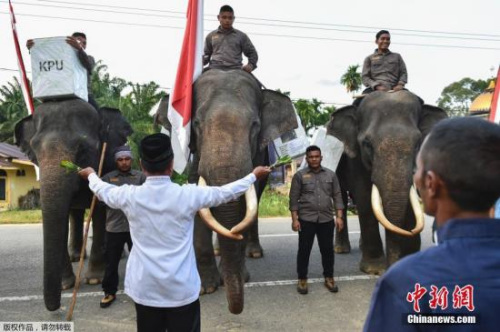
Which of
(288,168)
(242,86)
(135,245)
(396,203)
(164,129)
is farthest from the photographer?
(288,168)

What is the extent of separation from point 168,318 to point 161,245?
1.46ft

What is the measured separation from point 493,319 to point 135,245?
2.11 m

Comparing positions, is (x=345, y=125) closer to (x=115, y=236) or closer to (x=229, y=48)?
(x=229, y=48)

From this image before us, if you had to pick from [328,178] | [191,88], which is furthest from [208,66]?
[328,178]

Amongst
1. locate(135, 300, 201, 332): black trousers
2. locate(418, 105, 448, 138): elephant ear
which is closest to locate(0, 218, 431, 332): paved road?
locate(135, 300, 201, 332): black trousers

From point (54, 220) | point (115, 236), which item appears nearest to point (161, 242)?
point (54, 220)

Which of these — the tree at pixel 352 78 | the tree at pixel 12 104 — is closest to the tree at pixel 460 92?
the tree at pixel 352 78

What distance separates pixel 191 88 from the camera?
5.14 meters

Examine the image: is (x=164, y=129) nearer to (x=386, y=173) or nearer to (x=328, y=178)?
(x=328, y=178)

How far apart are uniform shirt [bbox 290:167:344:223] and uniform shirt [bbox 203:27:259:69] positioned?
175cm

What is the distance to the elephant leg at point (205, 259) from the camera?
506cm

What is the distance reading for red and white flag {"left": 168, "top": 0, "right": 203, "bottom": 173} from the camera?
4.89m
